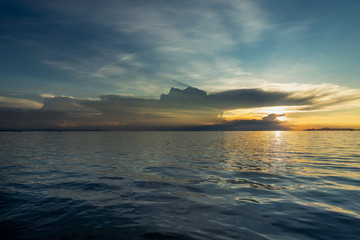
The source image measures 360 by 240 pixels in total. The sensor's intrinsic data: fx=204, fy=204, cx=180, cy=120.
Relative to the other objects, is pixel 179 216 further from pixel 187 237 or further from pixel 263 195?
pixel 263 195

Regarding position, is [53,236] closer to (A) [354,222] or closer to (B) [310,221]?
(B) [310,221]

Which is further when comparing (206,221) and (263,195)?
(263,195)

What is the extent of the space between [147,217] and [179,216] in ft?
5.07

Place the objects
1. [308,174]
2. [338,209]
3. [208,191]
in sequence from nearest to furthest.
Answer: [338,209] → [208,191] → [308,174]

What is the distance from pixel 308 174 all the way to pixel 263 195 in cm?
1010

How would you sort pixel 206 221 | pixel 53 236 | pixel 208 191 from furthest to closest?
pixel 208 191
pixel 206 221
pixel 53 236

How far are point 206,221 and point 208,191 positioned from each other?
16.5 ft

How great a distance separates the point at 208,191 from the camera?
47.2 feet

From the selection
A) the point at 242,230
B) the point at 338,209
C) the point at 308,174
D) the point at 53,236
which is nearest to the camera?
the point at 53,236

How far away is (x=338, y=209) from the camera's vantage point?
11.1 meters

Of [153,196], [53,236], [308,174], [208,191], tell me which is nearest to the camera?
[53,236]

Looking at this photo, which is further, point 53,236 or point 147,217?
point 147,217

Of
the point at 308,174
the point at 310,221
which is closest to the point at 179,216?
the point at 310,221

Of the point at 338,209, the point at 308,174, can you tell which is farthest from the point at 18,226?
the point at 308,174
